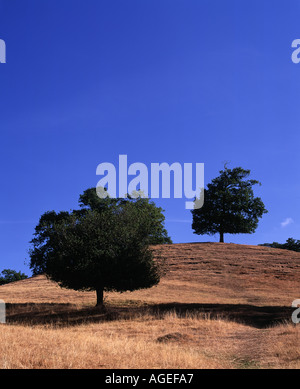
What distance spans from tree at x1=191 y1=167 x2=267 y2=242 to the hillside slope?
5567mm

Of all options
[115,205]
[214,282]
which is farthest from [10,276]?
[214,282]

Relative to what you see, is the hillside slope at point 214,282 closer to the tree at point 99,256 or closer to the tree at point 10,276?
the tree at point 99,256

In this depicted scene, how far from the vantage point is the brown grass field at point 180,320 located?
13164 mm

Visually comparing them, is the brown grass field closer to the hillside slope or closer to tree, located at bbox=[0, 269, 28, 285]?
the hillside slope

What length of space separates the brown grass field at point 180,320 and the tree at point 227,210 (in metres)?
5.39

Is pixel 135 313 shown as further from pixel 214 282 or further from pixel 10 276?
pixel 10 276

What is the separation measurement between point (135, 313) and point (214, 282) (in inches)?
872

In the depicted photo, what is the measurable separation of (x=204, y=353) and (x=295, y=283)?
124 ft

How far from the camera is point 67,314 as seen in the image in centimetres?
3112

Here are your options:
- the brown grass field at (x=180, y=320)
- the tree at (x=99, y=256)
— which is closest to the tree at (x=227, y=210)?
A: the brown grass field at (x=180, y=320)
